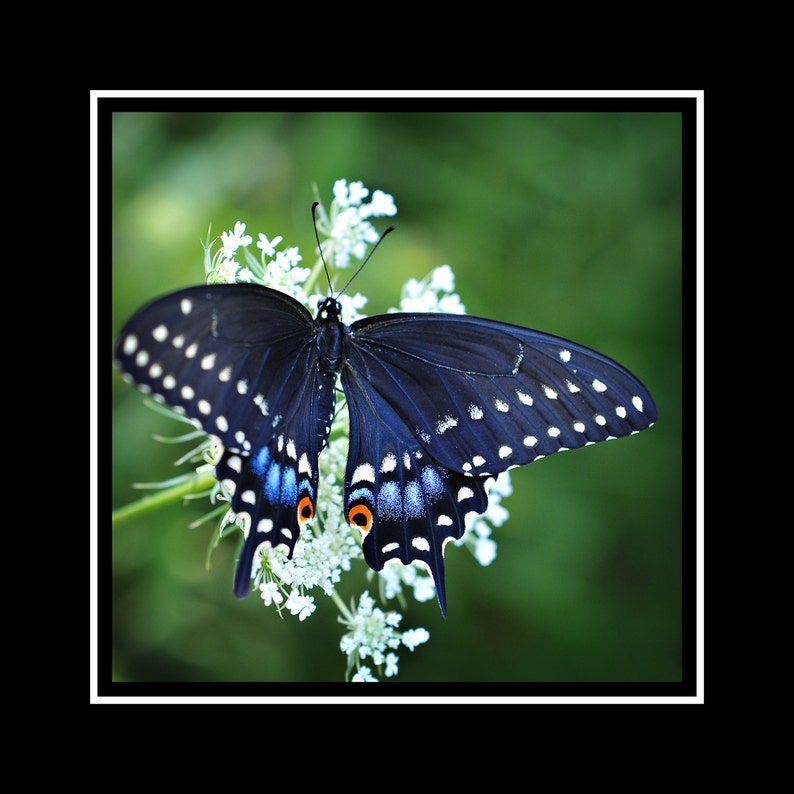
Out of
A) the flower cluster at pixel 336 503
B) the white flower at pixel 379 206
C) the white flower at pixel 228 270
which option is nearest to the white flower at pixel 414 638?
the flower cluster at pixel 336 503

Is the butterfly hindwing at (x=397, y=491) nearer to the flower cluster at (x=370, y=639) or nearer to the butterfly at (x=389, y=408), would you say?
the butterfly at (x=389, y=408)

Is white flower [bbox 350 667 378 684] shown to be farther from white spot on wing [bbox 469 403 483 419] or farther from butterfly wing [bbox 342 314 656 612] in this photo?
white spot on wing [bbox 469 403 483 419]

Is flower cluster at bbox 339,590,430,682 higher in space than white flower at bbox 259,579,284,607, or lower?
lower

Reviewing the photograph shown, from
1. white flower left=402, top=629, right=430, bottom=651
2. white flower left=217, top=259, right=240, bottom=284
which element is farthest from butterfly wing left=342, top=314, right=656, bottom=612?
white flower left=217, top=259, right=240, bottom=284
